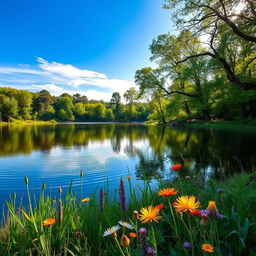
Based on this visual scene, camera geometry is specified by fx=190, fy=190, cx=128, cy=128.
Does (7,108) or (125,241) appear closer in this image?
(125,241)

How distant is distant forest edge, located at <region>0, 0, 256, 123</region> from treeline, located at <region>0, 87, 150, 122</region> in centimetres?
39

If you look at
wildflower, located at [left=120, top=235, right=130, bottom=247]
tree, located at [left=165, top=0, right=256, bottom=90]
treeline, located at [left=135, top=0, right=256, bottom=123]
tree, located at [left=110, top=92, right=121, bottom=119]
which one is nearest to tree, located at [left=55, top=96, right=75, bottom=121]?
tree, located at [left=110, top=92, right=121, bottom=119]

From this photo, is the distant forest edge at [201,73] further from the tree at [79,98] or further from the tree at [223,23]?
the tree at [79,98]

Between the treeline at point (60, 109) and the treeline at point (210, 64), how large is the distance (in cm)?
3373

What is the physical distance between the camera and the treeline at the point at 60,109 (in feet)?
235

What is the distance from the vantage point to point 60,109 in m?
104

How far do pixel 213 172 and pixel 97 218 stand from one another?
7.18 meters

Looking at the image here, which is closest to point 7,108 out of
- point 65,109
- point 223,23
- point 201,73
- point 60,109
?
point 60,109

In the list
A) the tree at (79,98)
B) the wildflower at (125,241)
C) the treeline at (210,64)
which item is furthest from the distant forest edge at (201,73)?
the tree at (79,98)

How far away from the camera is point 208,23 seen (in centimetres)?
1376

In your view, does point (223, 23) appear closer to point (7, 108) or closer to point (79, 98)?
point (7, 108)

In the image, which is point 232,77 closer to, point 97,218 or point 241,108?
Answer: point 97,218

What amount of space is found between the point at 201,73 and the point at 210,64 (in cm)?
1759

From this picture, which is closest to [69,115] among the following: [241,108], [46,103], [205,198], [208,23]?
[46,103]
